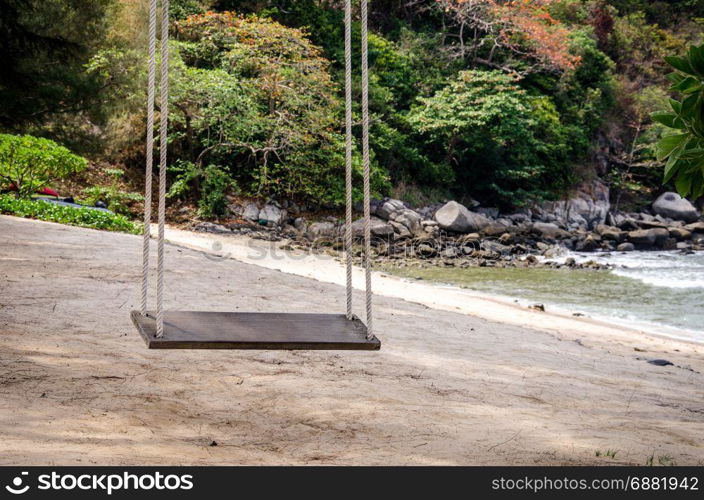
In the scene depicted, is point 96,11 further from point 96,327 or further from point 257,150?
point 96,327

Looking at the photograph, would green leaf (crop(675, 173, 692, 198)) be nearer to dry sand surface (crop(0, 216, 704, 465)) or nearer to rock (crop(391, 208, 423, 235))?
dry sand surface (crop(0, 216, 704, 465))

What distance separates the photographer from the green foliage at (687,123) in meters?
2.60

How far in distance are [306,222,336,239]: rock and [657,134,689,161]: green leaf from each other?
1319 cm

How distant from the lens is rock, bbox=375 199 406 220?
57.4 feet

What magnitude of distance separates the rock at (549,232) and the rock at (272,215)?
23.3 feet

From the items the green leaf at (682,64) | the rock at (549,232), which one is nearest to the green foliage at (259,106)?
the rock at (549,232)

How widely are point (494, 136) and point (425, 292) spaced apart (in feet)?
32.7

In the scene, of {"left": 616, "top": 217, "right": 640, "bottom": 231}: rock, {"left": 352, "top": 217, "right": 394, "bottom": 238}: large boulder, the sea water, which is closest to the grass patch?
the sea water

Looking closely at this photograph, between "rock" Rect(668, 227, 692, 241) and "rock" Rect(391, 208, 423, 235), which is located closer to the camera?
"rock" Rect(391, 208, 423, 235)

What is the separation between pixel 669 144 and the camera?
2.84 m

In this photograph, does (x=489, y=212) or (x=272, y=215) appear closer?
(x=272, y=215)

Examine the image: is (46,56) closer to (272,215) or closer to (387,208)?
(272,215)

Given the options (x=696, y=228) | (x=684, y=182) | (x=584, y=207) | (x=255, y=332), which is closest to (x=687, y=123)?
(x=684, y=182)

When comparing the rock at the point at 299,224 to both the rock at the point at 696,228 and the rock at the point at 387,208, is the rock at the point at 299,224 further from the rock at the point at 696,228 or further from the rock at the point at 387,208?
→ the rock at the point at 696,228
